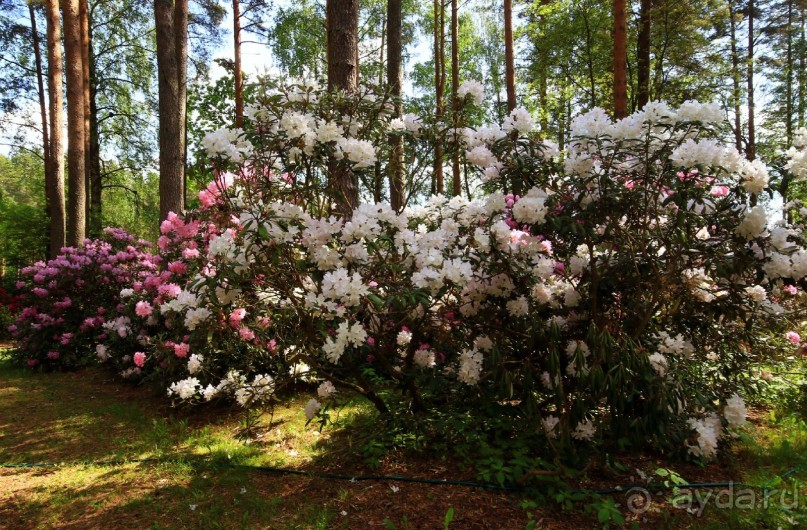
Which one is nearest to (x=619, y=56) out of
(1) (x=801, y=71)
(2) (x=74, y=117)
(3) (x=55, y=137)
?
(2) (x=74, y=117)

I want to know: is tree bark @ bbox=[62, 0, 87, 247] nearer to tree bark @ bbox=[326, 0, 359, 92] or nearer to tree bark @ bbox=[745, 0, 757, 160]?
tree bark @ bbox=[326, 0, 359, 92]

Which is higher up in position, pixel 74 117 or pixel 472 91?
pixel 74 117

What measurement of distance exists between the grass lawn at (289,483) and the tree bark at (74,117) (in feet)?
16.1

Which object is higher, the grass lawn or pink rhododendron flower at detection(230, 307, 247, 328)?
pink rhododendron flower at detection(230, 307, 247, 328)

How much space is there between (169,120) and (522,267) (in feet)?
18.3

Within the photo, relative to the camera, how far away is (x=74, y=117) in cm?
762

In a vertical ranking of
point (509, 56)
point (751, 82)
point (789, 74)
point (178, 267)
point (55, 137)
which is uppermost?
point (789, 74)

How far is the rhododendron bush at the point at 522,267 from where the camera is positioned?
219cm

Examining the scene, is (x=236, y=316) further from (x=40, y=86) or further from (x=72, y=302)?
(x=40, y=86)

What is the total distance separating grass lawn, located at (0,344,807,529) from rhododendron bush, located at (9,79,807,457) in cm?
30

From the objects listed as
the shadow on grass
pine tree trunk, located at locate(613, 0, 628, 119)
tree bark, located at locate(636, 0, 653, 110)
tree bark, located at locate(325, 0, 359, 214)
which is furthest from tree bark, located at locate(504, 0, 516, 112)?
the shadow on grass

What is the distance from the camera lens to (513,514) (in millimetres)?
2119

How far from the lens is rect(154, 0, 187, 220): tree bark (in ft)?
19.8

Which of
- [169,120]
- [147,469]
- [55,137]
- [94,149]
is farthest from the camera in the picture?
[94,149]
